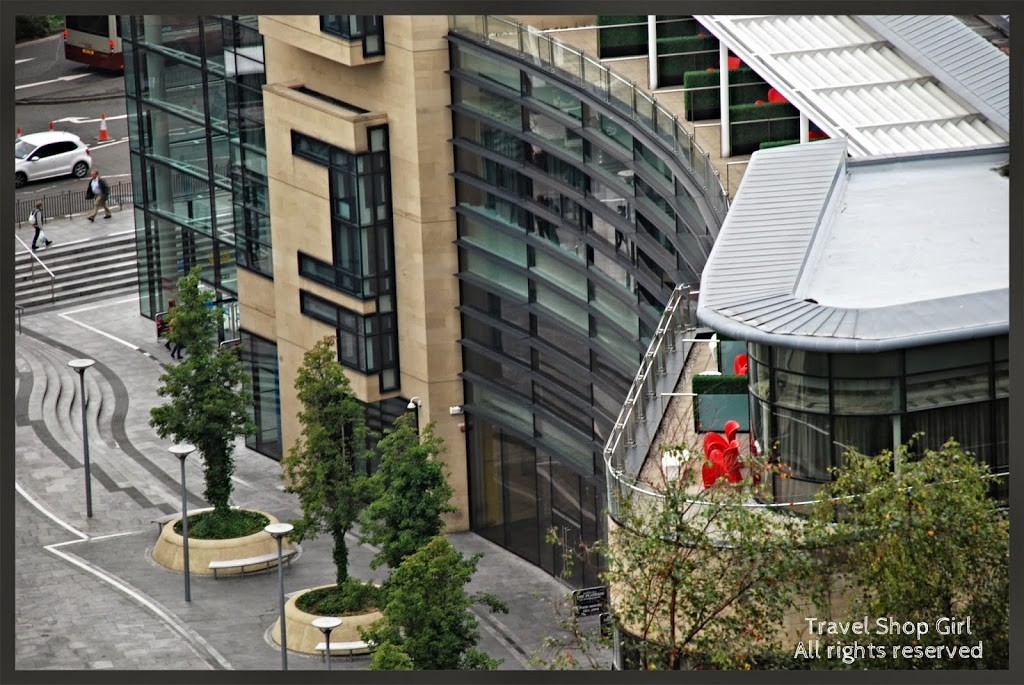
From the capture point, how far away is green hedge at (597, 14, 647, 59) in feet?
188

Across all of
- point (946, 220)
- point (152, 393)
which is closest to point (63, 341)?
point (152, 393)

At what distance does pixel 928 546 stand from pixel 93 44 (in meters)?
62.8

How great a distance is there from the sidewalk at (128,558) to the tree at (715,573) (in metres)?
14.9

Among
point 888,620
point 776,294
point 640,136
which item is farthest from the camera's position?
point 640,136

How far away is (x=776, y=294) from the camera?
1448 inches

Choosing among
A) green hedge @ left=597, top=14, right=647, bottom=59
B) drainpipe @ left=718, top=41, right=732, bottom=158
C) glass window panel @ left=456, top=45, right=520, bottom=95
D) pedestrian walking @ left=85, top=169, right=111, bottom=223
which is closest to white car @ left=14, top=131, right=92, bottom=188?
pedestrian walking @ left=85, top=169, right=111, bottom=223

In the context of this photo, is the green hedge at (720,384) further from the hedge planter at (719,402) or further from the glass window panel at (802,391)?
the glass window panel at (802,391)

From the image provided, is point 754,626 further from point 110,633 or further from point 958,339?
point 110,633

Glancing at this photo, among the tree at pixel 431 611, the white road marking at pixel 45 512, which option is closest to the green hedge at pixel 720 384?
the tree at pixel 431 611

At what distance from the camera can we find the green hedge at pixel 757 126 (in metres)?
52.0

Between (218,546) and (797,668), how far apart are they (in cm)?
2391

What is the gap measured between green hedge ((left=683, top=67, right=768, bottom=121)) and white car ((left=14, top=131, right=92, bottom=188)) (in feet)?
111

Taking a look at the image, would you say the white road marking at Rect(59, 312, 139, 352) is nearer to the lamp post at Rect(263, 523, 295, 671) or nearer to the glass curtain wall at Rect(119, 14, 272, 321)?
the glass curtain wall at Rect(119, 14, 272, 321)

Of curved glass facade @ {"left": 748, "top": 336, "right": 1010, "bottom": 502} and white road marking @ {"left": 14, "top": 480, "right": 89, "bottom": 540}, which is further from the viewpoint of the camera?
white road marking @ {"left": 14, "top": 480, "right": 89, "bottom": 540}
